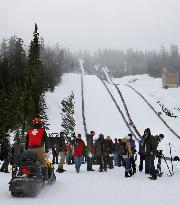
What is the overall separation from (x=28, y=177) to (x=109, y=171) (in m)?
8.66

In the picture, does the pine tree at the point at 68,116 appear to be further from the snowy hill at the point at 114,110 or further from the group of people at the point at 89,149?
the group of people at the point at 89,149

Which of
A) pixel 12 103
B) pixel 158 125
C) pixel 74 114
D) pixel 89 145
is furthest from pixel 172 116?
pixel 89 145

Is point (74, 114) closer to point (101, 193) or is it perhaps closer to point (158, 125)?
point (158, 125)

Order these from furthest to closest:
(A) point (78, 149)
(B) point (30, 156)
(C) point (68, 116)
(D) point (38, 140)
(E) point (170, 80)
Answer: (E) point (170, 80) < (C) point (68, 116) < (A) point (78, 149) < (D) point (38, 140) < (B) point (30, 156)

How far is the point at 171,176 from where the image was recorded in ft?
57.3

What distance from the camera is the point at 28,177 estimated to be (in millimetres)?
11453

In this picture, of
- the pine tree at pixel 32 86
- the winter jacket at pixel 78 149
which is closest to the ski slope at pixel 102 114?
the pine tree at pixel 32 86

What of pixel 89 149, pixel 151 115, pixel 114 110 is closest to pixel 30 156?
pixel 89 149

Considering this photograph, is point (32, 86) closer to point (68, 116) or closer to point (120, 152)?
point (68, 116)

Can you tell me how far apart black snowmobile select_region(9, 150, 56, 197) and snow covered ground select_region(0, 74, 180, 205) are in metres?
0.28

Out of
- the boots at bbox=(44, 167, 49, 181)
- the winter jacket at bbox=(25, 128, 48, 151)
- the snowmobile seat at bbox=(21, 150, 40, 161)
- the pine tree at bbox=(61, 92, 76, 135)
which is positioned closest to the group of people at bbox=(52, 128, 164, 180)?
the boots at bbox=(44, 167, 49, 181)

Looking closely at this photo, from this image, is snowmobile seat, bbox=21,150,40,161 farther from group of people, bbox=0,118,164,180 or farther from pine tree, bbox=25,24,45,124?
pine tree, bbox=25,24,45,124

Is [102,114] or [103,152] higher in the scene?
[102,114]

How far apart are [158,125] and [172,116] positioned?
328 inches
